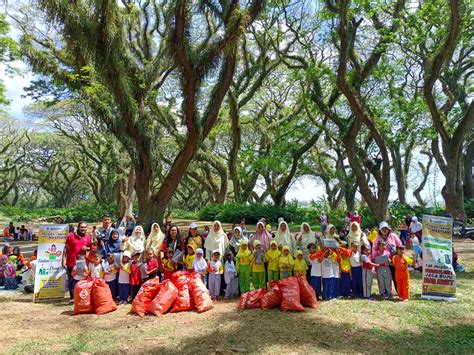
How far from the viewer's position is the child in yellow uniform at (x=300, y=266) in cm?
731

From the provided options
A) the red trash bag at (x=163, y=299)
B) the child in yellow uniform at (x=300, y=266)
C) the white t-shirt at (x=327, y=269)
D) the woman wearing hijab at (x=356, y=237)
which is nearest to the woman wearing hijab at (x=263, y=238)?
the child in yellow uniform at (x=300, y=266)

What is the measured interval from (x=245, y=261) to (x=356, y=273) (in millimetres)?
2024

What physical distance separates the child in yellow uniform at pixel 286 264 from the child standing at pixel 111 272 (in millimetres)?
2910

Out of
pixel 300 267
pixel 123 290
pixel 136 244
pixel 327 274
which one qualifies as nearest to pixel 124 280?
pixel 123 290

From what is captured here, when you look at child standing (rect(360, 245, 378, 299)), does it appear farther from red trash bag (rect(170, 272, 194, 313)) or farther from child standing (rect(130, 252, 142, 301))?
child standing (rect(130, 252, 142, 301))

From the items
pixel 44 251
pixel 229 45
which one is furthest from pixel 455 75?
pixel 44 251

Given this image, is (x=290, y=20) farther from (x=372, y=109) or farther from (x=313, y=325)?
(x=313, y=325)

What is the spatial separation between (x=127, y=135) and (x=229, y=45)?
4.29m

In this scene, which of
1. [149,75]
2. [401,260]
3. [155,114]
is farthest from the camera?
[155,114]

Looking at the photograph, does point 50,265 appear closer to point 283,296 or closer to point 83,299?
point 83,299

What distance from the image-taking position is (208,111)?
13.1 metres

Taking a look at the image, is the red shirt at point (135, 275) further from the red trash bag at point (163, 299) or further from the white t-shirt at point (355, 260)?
the white t-shirt at point (355, 260)

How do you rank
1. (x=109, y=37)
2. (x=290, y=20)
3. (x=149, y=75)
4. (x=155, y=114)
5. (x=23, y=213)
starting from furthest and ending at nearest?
(x=23, y=213) → (x=155, y=114) → (x=290, y=20) → (x=149, y=75) → (x=109, y=37)

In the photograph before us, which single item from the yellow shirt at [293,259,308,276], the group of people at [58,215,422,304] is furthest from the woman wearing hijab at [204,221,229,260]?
the yellow shirt at [293,259,308,276]
